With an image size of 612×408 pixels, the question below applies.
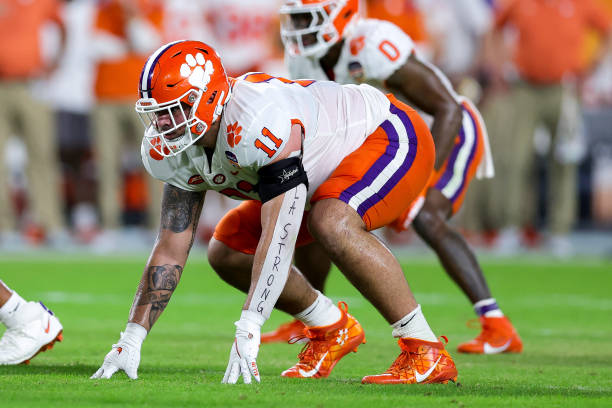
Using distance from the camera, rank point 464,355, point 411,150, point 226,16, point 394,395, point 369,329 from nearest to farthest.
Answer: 1. point 394,395
2. point 411,150
3. point 464,355
4. point 369,329
5. point 226,16

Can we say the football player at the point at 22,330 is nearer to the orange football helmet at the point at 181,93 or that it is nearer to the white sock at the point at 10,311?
the white sock at the point at 10,311

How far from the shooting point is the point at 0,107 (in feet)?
36.1

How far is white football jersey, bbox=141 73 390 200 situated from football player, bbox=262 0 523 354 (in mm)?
930

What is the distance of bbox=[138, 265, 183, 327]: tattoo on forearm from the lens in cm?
423

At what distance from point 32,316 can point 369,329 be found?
7.08 feet

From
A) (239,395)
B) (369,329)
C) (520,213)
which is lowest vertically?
(520,213)

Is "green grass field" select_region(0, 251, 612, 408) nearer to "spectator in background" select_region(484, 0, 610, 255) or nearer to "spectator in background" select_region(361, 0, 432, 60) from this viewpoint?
"spectator in background" select_region(484, 0, 610, 255)

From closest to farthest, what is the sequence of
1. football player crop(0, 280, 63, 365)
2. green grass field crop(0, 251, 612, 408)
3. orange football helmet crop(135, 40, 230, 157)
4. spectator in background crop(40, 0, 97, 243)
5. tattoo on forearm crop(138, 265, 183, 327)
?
1. green grass field crop(0, 251, 612, 408)
2. orange football helmet crop(135, 40, 230, 157)
3. tattoo on forearm crop(138, 265, 183, 327)
4. football player crop(0, 280, 63, 365)
5. spectator in background crop(40, 0, 97, 243)

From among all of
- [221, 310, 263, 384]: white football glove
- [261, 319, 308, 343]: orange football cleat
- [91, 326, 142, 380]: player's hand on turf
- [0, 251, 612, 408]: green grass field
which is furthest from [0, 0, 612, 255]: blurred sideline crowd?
[221, 310, 263, 384]: white football glove

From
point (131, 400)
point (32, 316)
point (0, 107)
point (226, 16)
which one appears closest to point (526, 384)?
point (131, 400)

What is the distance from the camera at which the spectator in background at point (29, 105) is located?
10930mm

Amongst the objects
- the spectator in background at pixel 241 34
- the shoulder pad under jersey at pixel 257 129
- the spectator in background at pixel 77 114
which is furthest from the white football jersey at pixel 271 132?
the spectator in background at pixel 77 114

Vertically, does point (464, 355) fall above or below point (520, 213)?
above

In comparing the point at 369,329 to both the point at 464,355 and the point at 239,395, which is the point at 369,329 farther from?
the point at 239,395
